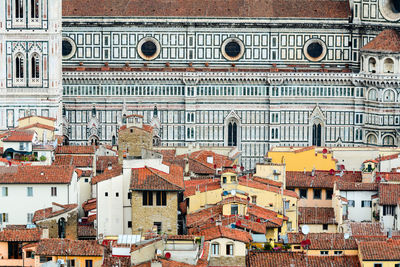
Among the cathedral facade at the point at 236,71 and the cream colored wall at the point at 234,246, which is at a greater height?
the cathedral facade at the point at 236,71

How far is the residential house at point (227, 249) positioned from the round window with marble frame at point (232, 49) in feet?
183

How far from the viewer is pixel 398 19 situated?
11875 cm

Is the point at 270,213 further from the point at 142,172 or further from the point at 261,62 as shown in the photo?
the point at 261,62

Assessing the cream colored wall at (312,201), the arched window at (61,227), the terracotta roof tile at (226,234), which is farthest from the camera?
the cream colored wall at (312,201)

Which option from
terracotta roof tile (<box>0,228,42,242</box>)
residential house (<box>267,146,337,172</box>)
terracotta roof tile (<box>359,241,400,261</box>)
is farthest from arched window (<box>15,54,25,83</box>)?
terracotta roof tile (<box>359,241,400,261</box>)

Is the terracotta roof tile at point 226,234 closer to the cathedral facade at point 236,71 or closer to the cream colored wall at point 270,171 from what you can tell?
the cream colored wall at point 270,171

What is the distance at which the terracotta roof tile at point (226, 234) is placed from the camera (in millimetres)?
64188

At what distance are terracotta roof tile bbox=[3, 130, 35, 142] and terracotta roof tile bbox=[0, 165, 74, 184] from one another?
10.0m

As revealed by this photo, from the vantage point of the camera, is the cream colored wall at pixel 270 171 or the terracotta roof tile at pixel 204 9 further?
the terracotta roof tile at pixel 204 9

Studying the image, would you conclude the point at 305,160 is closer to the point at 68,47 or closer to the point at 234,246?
the point at 68,47

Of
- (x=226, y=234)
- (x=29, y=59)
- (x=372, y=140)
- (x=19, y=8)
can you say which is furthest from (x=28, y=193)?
(x=372, y=140)

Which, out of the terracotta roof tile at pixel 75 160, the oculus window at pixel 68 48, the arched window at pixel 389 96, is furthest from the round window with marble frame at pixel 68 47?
the terracotta roof tile at pixel 75 160

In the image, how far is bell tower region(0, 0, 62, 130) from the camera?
355 ft

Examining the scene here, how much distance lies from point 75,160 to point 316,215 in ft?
44.1
